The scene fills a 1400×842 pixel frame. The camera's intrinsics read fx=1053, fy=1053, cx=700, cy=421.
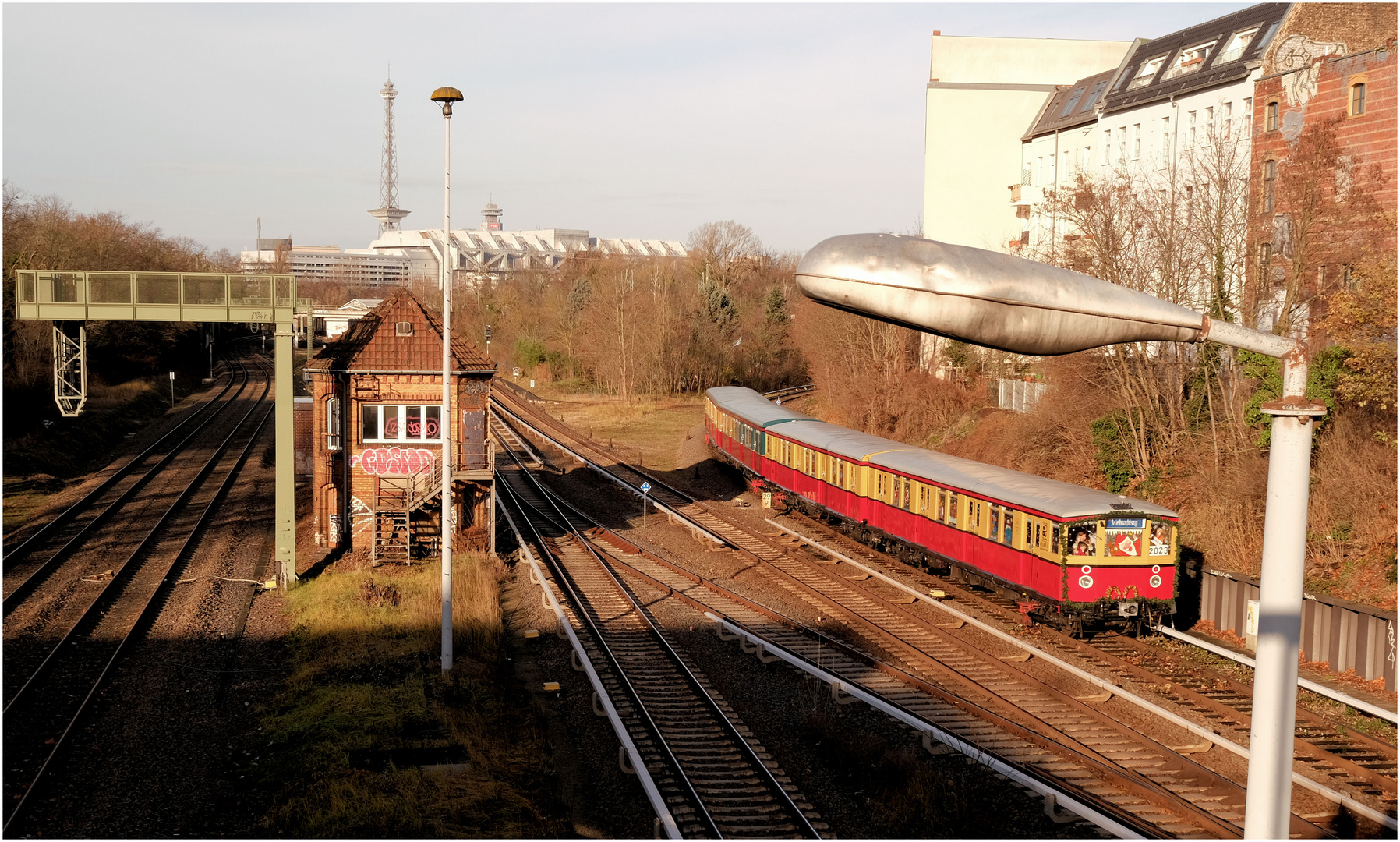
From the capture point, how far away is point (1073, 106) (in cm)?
4859

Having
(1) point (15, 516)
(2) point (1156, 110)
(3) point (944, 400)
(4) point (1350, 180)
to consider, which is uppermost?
(2) point (1156, 110)

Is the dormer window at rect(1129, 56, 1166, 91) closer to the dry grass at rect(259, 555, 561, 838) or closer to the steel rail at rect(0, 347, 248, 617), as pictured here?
the dry grass at rect(259, 555, 561, 838)

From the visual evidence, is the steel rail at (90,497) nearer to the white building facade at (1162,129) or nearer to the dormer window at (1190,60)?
the white building facade at (1162,129)

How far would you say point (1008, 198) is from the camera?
53.3 meters

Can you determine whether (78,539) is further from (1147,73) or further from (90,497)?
(1147,73)

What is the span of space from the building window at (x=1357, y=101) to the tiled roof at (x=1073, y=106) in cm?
1798

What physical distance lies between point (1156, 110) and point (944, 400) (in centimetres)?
1390

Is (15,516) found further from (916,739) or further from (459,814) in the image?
(916,739)

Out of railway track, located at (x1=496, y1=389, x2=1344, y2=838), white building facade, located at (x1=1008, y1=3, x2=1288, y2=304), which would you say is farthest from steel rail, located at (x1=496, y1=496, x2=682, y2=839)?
white building facade, located at (x1=1008, y1=3, x2=1288, y2=304)

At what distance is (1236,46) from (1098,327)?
3987 centimetres

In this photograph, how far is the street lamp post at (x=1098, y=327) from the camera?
2.80 metres

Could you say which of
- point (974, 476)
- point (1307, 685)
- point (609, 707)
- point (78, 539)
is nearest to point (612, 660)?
point (609, 707)

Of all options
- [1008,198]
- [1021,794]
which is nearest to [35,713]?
[1021,794]

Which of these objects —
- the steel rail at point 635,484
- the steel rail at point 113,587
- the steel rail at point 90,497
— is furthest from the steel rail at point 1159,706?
the steel rail at point 90,497
